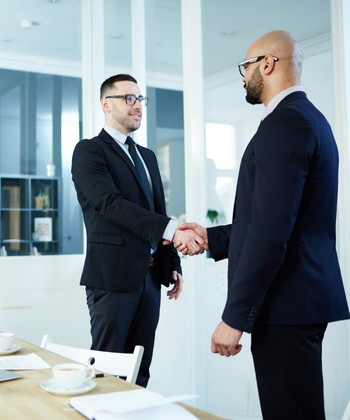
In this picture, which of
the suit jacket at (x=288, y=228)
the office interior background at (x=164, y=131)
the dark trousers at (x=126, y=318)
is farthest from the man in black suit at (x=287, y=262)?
the office interior background at (x=164, y=131)

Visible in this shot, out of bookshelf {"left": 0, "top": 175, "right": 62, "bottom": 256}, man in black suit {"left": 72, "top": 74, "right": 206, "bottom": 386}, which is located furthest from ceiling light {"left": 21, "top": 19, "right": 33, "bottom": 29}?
man in black suit {"left": 72, "top": 74, "right": 206, "bottom": 386}

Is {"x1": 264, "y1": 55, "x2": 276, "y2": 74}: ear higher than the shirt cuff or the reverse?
higher

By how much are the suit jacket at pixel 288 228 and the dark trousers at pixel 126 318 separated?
0.96m

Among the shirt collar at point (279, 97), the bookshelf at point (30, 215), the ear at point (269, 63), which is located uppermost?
the ear at point (269, 63)

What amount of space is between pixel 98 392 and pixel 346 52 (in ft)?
7.88

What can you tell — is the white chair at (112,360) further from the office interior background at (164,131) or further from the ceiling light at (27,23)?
the ceiling light at (27,23)

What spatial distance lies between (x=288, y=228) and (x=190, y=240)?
945mm

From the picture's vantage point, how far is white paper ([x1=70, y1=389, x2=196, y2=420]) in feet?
3.85

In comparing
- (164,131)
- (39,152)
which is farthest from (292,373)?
(39,152)

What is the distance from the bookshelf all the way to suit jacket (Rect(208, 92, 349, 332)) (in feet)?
7.72

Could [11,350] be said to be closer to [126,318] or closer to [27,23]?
[126,318]

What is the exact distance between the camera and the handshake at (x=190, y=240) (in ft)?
8.75

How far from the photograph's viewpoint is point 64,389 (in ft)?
4.64

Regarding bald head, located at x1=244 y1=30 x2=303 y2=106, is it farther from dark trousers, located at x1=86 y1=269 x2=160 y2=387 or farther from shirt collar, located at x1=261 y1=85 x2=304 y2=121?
dark trousers, located at x1=86 y1=269 x2=160 y2=387
